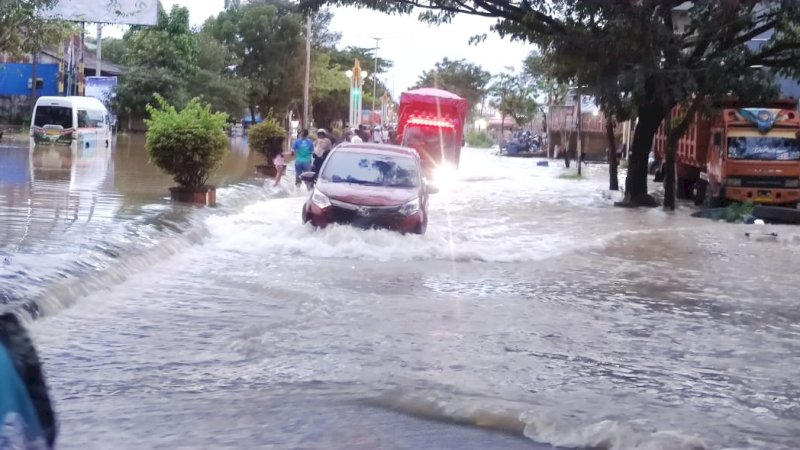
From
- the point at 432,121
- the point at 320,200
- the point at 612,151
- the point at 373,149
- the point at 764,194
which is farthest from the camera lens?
the point at 432,121

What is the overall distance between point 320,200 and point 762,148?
14.0 m

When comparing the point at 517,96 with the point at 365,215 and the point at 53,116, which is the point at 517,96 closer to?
the point at 53,116

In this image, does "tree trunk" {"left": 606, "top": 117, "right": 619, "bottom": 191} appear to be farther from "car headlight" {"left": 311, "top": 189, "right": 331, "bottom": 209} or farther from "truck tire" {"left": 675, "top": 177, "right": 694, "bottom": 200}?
"car headlight" {"left": 311, "top": 189, "right": 331, "bottom": 209}

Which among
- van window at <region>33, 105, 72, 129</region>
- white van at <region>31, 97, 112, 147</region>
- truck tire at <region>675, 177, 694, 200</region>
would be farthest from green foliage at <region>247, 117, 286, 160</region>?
truck tire at <region>675, 177, 694, 200</region>

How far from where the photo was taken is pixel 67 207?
1614 cm

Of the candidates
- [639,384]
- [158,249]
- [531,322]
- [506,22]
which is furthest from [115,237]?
[506,22]

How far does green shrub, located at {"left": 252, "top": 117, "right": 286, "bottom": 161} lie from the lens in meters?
28.7

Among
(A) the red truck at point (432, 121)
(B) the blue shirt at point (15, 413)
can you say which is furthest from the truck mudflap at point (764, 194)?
(B) the blue shirt at point (15, 413)

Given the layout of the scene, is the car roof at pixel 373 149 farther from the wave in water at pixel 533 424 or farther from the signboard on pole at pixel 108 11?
the signboard on pole at pixel 108 11

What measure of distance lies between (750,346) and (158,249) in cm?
720

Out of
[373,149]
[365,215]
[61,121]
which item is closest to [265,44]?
[61,121]

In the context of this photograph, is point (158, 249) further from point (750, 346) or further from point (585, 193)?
point (585, 193)

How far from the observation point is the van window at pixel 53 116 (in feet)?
124

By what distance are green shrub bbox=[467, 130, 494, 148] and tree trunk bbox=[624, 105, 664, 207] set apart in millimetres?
68239
